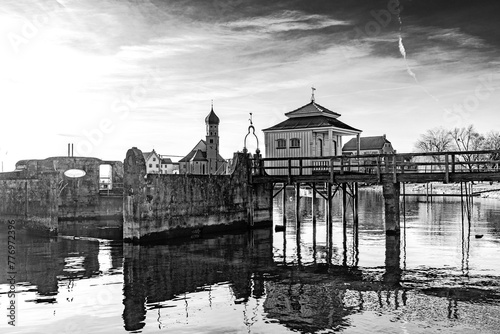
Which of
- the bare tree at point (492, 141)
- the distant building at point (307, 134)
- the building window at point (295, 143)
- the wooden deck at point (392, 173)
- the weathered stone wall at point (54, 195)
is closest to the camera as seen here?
the wooden deck at point (392, 173)

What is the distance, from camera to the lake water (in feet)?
35.4

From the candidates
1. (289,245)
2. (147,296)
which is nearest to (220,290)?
(147,296)

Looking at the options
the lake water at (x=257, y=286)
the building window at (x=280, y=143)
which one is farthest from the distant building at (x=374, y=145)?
the lake water at (x=257, y=286)

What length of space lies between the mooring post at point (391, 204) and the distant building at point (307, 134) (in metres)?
7.90

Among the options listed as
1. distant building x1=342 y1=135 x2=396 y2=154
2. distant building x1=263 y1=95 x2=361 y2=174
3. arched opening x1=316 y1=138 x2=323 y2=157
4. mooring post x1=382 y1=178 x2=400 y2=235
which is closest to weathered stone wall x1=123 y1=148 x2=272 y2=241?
distant building x1=263 y1=95 x2=361 y2=174

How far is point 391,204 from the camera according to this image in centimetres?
2381

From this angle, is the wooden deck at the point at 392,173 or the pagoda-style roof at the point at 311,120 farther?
the pagoda-style roof at the point at 311,120

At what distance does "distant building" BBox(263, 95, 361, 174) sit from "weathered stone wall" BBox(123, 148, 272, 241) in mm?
3742

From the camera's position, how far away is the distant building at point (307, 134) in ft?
104

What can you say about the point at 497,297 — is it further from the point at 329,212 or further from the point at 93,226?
the point at 93,226

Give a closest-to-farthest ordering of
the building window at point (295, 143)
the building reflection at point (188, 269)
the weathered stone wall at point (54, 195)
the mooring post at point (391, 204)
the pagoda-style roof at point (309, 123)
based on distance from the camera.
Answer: the building reflection at point (188, 269) < the mooring post at point (391, 204) < the weathered stone wall at point (54, 195) < the pagoda-style roof at point (309, 123) < the building window at point (295, 143)

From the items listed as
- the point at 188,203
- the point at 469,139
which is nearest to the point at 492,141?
the point at 469,139

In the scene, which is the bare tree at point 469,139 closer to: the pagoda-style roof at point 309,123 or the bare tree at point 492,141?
the bare tree at point 492,141

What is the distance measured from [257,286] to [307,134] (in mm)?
18639
